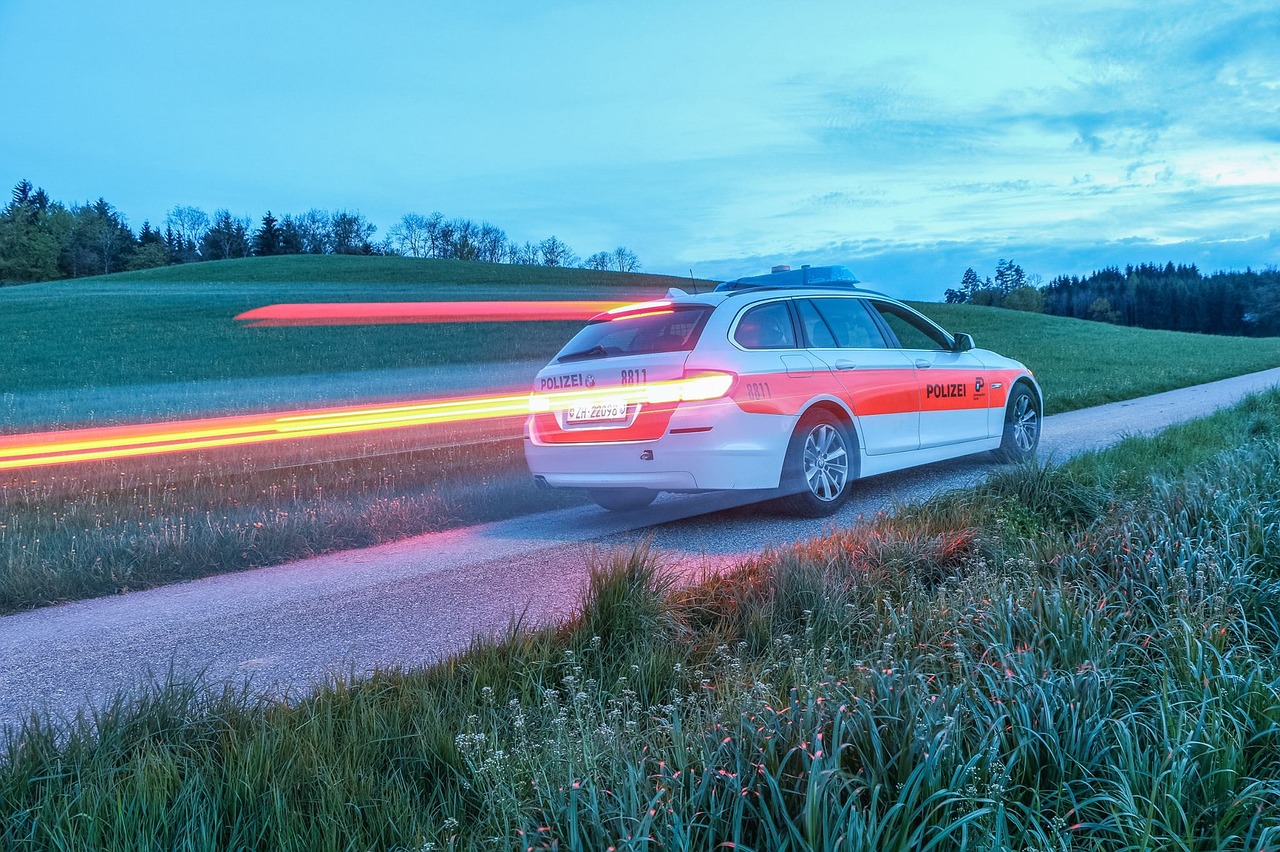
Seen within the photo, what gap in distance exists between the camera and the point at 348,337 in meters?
35.1

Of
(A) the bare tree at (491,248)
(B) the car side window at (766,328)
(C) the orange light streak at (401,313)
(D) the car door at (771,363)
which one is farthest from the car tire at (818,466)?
(A) the bare tree at (491,248)

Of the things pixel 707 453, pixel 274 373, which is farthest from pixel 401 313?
pixel 707 453

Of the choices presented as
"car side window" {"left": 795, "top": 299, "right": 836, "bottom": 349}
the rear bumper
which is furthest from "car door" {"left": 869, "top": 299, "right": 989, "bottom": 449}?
the rear bumper

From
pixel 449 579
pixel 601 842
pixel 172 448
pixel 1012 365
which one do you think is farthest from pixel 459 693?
pixel 172 448

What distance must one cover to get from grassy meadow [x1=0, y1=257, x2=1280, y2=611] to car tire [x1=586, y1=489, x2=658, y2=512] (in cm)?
71

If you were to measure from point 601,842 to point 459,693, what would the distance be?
1.28 m

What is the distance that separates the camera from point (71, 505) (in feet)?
25.2

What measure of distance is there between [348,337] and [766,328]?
3049cm

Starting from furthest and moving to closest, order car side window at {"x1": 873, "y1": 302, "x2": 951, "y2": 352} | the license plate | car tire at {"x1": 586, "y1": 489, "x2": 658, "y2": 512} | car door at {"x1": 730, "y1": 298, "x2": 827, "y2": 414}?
car side window at {"x1": 873, "y1": 302, "x2": 951, "y2": 352}
car tire at {"x1": 586, "y1": 489, "x2": 658, "y2": 512}
the license plate
car door at {"x1": 730, "y1": 298, "x2": 827, "y2": 414}

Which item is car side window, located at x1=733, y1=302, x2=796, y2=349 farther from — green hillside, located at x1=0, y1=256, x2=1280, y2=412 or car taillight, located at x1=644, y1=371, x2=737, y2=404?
green hillside, located at x1=0, y1=256, x2=1280, y2=412

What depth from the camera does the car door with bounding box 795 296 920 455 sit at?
24.4 feet

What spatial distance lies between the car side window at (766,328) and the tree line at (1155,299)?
7037 cm

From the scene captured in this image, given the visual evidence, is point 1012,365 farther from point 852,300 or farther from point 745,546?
point 745,546

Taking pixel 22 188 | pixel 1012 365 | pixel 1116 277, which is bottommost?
pixel 1012 365
